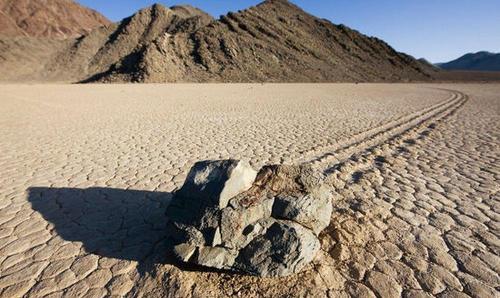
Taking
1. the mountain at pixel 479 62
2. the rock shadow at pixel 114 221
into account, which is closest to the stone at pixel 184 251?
the rock shadow at pixel 114 221

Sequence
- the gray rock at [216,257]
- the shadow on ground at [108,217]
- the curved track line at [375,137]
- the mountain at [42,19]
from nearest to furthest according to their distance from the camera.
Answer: the gray rock at [216,257] < the shadow on ground at [108,217] < the curved track line at [375,137] < the mountain at [42,19]

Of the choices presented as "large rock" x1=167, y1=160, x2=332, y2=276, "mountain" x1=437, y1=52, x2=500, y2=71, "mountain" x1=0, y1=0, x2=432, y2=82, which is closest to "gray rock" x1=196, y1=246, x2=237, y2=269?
"large rock" x1=167, y1=160, x2=332, y2=276

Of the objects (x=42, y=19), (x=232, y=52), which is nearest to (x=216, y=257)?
(x=232, y=52)

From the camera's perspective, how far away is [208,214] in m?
2.56

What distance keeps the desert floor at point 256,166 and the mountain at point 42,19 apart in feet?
250

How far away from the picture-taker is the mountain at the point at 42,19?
67.3 metres

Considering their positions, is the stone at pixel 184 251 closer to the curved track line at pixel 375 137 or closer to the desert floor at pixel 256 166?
the desert floor at pixel 256 166

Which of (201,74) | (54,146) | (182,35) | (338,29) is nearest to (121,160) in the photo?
(54,146)

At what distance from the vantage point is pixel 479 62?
133125 millimetres

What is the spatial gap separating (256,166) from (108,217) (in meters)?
2.68

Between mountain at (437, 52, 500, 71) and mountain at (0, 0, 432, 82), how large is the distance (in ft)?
313

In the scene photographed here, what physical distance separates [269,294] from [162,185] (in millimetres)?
2737

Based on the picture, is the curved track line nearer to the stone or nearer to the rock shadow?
the rock shadow

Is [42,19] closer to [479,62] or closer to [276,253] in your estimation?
[276,253]
